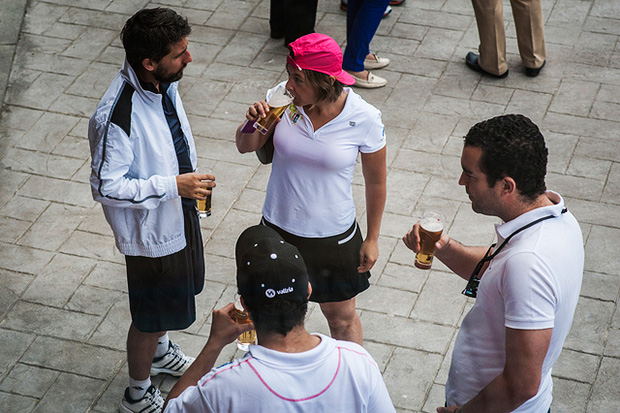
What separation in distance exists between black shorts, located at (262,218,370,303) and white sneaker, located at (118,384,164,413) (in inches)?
39.5

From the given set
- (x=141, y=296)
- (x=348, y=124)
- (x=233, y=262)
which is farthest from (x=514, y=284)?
(x=233, y=262)

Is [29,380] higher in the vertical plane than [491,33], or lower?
higher

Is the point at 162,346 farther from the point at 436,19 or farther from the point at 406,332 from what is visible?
the point at 436,19

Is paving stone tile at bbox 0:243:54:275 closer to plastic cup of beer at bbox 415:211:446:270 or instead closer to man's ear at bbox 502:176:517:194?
plastic cup of beer at bbox 415:211:446:270

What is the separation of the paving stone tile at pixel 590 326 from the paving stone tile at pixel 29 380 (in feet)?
9.71

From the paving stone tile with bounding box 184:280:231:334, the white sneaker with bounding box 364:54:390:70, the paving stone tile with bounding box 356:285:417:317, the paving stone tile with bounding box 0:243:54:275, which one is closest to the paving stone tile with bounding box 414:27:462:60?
the white sneaker with bounding box 364:54:390:70

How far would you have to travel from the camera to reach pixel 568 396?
4301 mm

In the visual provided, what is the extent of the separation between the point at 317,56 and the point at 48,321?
7.96 ft

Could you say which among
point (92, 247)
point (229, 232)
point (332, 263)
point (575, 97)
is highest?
point (332, 263)

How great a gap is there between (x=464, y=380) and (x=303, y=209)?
125cm

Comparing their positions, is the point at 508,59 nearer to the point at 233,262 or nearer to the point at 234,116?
the point at 234,116

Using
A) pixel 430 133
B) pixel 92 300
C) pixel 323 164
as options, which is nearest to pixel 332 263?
pixel 323 164

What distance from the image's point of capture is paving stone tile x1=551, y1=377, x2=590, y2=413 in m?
4.23

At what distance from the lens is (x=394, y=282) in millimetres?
5113
